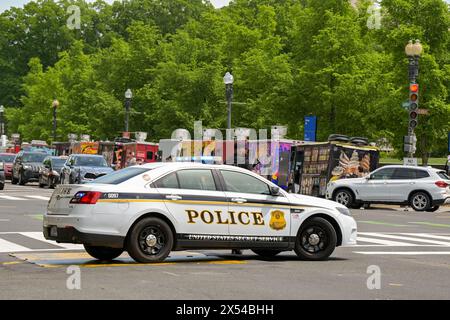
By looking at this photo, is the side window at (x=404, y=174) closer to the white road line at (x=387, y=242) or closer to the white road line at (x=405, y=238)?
the white road line at (x=405, y=238)

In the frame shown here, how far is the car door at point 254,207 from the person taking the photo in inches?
571

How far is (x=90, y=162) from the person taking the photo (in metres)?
39.7

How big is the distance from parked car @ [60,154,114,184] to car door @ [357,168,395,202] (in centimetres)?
982

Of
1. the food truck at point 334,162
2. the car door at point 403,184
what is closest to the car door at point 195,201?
the car door at point 403,184

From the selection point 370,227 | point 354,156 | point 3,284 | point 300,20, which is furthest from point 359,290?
point 300,20

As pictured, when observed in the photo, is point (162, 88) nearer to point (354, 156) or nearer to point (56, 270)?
point (354, 156)

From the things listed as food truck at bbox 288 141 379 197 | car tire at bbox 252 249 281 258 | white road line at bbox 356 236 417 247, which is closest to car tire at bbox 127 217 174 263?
Result: car tire at bbox 252 249 281 258

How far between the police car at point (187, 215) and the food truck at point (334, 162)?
913 inches

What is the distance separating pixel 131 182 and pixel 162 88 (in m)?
48.0

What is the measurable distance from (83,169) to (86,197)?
2468 cm

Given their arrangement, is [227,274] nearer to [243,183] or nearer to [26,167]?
[243,183]

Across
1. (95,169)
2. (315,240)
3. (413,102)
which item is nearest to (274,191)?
(315,240)

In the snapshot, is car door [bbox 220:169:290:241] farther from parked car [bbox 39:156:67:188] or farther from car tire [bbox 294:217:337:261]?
parked car [bbox 39:156:67:188]

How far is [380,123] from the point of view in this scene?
1800 inches
